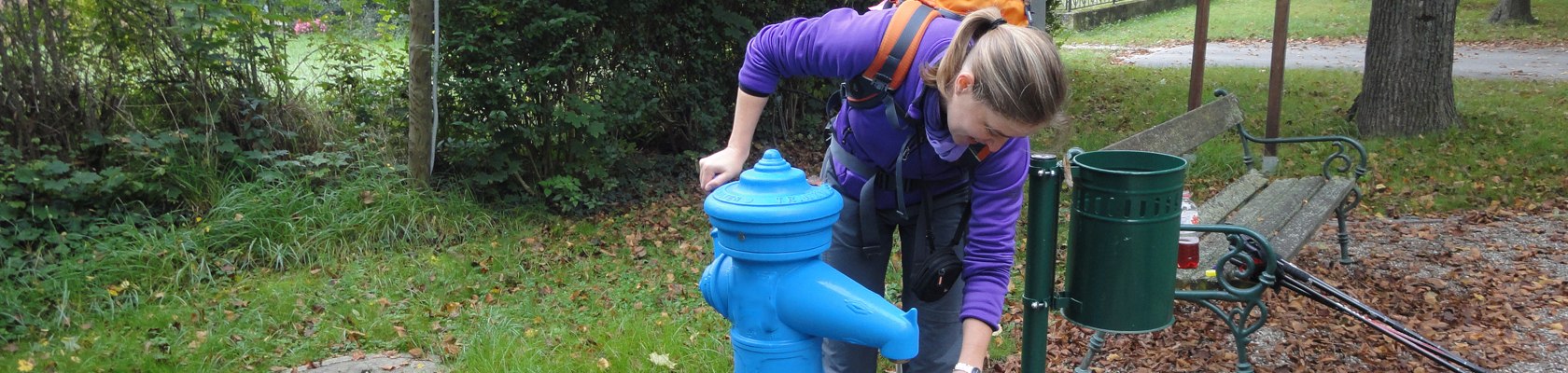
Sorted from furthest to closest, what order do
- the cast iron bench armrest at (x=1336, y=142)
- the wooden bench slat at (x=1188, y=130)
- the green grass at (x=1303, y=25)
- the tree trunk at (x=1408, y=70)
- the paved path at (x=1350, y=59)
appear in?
the green grass at (x=1303, y=25)
the paved path at (x=1350, y=59)
the tree trunk at (x=1408, y=70)
the cast iron bench armrest at (x=1336, y=142)
the wooden bench slat at (x=1188, y=130)

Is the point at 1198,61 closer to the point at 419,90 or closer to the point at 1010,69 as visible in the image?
the point at 419,90

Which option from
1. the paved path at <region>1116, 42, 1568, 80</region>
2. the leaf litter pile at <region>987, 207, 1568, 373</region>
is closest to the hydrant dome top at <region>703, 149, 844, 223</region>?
the leaf litter pile at <region>987, 207, 1568, 373</region>

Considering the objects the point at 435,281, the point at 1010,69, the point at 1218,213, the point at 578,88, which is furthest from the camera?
the point at 578,88

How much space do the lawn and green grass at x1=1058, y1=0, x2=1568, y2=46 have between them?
9704 mm

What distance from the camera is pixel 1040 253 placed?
2.39 m

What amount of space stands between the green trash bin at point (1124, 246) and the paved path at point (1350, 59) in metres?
9.49

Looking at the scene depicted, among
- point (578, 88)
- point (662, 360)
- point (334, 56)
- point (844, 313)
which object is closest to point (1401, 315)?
point (662, 360)

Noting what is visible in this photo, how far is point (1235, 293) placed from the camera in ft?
9.56

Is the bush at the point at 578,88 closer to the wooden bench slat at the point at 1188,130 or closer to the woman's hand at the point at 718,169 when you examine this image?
the wooden bench slat at the point at 1188,130

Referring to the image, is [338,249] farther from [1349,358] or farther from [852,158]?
[1349,358]

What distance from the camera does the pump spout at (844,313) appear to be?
65.4 inches

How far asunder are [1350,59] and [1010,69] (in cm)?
1288

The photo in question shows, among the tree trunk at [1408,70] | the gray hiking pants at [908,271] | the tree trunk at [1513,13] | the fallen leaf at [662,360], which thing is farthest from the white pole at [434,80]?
the tree trunk at [1513,13]

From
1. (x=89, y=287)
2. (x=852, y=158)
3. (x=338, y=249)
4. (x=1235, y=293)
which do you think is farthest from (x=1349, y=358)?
(x=89, y=287)
